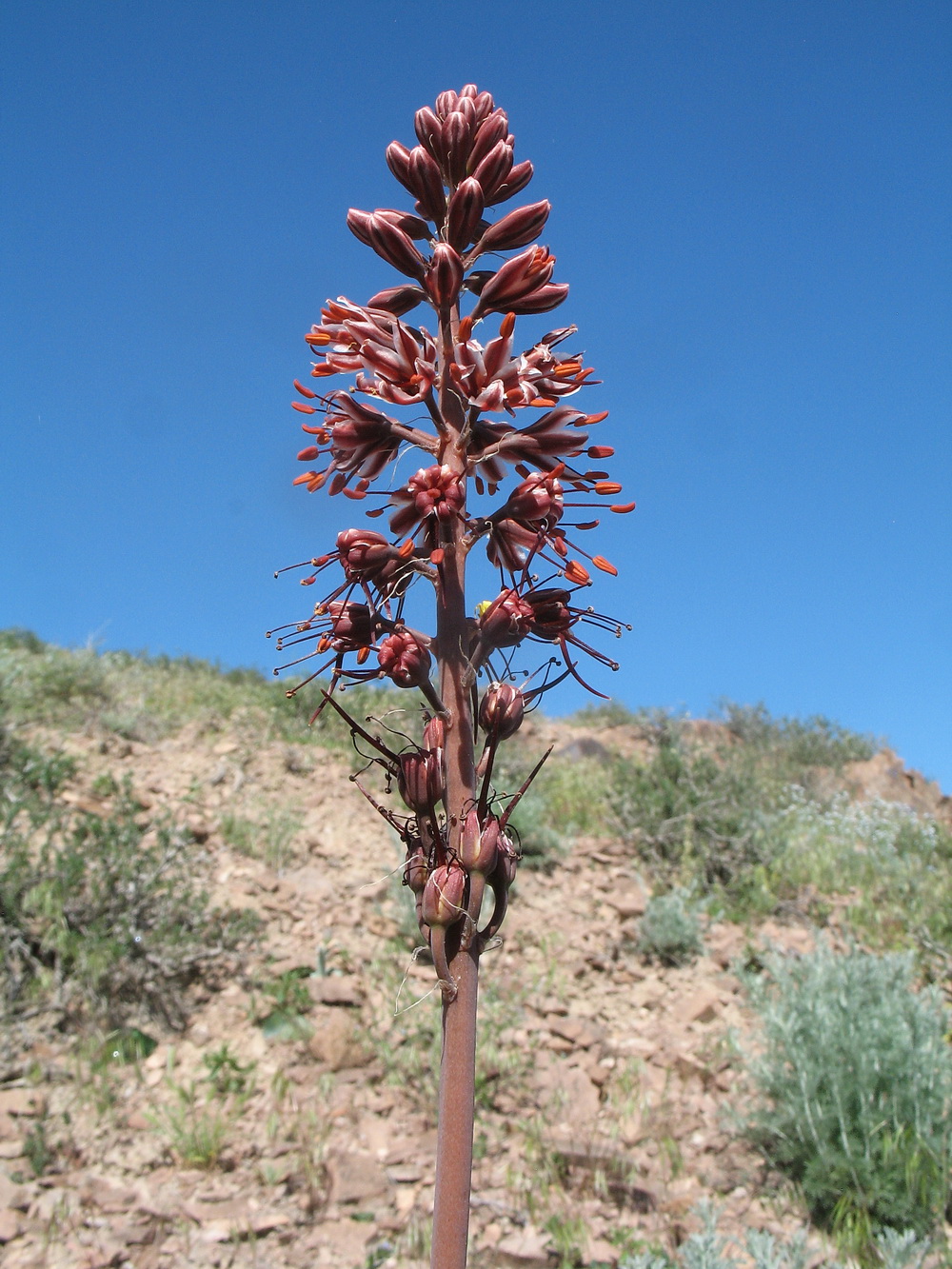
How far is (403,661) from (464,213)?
1310 millimetres

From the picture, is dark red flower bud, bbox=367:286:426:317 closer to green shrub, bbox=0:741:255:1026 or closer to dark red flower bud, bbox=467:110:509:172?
dark red flower bud, bbox=467:110:509:172

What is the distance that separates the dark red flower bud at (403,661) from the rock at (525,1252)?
3198mm

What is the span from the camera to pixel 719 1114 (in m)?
5.30

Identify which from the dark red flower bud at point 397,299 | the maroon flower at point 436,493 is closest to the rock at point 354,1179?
the maroon flower at point 436,493

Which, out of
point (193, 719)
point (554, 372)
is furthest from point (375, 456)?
point (193, 719)

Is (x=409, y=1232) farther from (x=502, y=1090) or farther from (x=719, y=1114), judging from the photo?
(x=719, y=1114)

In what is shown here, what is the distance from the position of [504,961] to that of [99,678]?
601 cm

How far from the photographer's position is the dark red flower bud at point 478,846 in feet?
6.82

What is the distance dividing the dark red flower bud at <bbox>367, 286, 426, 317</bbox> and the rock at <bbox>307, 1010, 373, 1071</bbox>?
454 cm

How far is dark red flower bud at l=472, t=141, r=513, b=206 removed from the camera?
8.75 feet

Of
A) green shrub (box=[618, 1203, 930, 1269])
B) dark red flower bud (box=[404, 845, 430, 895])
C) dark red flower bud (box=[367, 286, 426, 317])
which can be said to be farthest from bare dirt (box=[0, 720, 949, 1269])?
dark red flower bud (box=[367, 286, 426, 317])

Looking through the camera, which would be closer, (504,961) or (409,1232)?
(409,1232)

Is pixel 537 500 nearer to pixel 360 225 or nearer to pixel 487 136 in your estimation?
pixel 360 225

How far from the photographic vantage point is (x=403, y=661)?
7.46 ft
